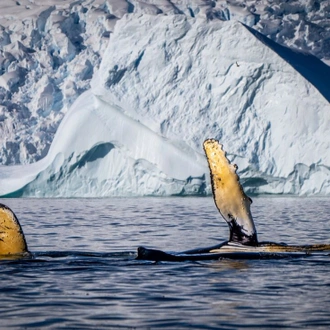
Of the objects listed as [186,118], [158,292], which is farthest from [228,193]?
[186,118]

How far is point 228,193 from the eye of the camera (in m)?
8.77

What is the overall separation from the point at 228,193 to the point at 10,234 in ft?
7.60

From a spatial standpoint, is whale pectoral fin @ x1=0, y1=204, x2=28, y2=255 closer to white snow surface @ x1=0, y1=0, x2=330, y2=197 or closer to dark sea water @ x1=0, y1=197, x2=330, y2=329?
dark sea water @ x1=0, y1=197, x2=330, y2=329

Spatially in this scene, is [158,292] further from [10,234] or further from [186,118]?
[186,118]

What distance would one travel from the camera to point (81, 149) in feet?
107

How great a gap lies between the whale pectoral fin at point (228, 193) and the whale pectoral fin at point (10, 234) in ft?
6.83

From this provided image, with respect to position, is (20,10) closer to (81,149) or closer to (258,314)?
(81,149)

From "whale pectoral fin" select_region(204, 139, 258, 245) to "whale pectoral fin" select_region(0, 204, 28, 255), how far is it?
2081 mm

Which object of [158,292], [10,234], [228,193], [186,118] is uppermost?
[186,118]

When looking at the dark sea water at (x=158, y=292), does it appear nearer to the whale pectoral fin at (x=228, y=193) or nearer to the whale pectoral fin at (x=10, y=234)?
the whale pectoral fin at (x=10, y=234)

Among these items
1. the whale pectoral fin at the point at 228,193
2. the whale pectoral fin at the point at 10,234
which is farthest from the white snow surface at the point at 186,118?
the whale pectoral fin at the point at 10,234

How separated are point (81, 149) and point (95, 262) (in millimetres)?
23913

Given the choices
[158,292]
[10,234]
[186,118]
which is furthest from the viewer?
[186,118]

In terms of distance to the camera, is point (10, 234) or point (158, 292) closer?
point (158, 292)
